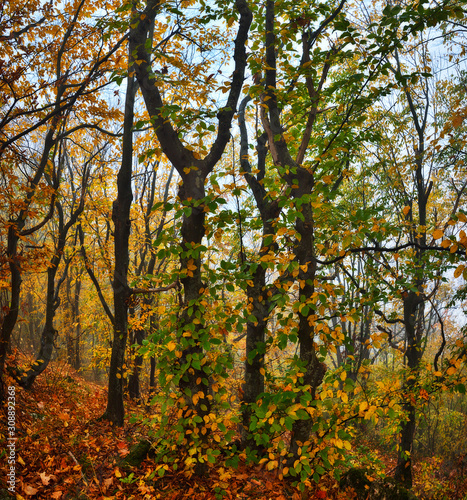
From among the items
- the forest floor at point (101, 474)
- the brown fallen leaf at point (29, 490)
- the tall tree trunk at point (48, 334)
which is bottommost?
the forest floor at point (101, 474)

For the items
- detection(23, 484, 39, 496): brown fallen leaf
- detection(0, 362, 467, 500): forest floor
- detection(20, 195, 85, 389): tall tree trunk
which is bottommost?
detection(0, 362, 467, 500): forest floor

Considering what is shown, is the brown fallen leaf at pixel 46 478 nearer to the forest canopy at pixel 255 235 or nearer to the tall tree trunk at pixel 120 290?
the forest canopy at pixel 255 235

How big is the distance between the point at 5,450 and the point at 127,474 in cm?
138

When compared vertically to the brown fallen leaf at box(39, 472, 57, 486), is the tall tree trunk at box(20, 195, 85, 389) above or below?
above

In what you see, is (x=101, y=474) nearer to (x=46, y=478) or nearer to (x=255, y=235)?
(x=46, y=478)

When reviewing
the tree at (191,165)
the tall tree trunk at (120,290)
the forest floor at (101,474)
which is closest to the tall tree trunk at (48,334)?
the forest floor at (101,474)

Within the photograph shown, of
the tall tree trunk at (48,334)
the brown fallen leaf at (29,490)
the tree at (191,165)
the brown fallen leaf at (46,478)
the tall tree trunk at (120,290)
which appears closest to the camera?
the brown fallen leaf at (29,490)

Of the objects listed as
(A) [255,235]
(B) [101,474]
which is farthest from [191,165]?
(B) [101,474]

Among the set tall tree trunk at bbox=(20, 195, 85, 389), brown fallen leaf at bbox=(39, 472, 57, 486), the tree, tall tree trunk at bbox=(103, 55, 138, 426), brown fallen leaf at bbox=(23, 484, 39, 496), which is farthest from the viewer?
tall tree trunk at bbox=(20, 195, 85, 389)

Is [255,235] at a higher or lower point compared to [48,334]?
higher

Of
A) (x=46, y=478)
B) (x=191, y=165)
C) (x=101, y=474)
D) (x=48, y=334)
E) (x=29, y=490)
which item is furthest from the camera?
(x=48, y=334)

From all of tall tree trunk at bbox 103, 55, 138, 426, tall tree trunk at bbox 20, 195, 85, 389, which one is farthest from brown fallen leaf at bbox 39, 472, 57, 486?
tall tree trunk at bbox 20, 195, 85, 389

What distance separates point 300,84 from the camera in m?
4.95

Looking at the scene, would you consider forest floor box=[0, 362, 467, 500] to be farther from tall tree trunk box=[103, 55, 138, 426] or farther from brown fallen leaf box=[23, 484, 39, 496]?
tall tree trunk box=[103, 55, 138, 426]
